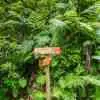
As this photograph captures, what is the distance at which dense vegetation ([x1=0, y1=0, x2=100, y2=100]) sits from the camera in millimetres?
5789

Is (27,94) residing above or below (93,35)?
below

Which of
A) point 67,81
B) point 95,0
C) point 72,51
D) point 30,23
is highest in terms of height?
point 95,0

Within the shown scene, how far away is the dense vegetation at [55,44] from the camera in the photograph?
19.0ft

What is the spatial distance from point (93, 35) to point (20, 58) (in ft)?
4.87

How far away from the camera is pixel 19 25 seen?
22.3 feet

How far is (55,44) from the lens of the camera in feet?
20.2

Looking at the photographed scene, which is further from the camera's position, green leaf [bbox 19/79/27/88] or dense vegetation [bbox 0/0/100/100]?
green leaf [bbox 19/79/27/88]

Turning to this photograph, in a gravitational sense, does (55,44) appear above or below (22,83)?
above

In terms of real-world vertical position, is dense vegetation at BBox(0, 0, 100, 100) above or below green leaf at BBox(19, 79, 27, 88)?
above

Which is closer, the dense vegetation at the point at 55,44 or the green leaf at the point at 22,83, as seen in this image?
the dense vegetation at the point at 55,44

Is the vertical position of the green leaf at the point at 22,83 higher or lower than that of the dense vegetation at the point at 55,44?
lower

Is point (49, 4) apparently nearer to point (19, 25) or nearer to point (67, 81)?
point (19, 25)

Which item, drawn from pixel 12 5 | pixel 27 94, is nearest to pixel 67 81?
pixel 27 94

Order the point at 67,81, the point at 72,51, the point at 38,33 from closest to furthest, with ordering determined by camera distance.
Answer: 1. the point at 67,81
2. the point at 72,51
3. the point at 38,33
